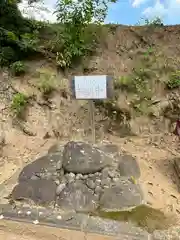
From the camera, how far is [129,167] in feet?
9.61

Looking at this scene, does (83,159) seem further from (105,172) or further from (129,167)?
(129,167)

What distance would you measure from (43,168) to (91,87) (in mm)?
1146

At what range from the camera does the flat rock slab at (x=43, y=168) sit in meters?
2.78

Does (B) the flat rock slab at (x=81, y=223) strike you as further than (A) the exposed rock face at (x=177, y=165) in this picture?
No

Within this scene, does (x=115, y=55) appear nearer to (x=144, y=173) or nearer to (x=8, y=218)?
(x=144, y=173)

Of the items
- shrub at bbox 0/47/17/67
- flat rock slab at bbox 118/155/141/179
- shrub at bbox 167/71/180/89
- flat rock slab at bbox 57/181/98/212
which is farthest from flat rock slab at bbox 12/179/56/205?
shrub at bbox 167/71/180/89

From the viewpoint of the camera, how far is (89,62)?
179 inches

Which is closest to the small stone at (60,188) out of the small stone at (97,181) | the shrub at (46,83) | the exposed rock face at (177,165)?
the small stone at (97,181)

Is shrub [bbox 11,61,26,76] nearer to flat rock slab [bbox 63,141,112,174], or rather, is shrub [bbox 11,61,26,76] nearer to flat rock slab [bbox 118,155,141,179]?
flat rock slab [bbox 63,141,112,174]

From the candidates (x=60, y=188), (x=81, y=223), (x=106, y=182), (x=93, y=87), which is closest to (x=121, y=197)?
(x=106, y=182)

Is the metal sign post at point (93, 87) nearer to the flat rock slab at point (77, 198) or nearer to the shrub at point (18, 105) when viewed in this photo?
the shrub at point (18, 105)

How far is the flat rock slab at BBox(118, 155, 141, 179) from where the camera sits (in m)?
2.82

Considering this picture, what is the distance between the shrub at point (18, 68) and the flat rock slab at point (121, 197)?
2.51m

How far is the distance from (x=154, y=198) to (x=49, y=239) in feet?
3.59
